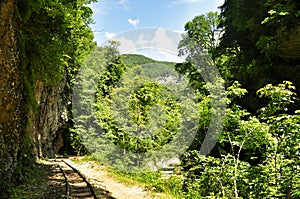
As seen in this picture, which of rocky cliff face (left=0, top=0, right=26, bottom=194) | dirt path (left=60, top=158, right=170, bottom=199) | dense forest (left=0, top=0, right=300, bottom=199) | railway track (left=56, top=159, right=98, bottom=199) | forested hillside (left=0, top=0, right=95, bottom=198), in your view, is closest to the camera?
dense forest (left=0, top=0, right=300, bottom=199)

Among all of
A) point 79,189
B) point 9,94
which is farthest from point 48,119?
point 9,94

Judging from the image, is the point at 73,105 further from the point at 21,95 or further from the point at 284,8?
the point at 284,8

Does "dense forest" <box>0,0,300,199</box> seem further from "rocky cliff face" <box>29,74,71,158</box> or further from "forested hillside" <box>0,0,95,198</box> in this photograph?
"rocky cliff face" <box>29,74,71,158</box>

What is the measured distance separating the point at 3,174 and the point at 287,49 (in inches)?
450

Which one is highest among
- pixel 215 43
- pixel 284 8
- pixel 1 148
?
pixel 215 43

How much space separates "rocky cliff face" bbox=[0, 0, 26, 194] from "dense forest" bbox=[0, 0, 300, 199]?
0.03 meters

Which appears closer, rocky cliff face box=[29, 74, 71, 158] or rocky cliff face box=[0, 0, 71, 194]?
rocky cliff face box=[0, 0, 71, 194]

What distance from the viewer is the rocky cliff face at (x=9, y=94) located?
27.5ft

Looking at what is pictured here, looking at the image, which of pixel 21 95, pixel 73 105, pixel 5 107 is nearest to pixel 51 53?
pixel 21 95

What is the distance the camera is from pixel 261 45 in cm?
1347

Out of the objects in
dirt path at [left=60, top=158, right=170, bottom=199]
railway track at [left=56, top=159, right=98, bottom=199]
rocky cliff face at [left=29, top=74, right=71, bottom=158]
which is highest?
rocky cliff face at [left=29, top=74, right=71, bottom=158]

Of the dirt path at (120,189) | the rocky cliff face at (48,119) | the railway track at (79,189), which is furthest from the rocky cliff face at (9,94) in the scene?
the rocky cliff face at (48,119)

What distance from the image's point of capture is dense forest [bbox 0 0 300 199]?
23.9 feet

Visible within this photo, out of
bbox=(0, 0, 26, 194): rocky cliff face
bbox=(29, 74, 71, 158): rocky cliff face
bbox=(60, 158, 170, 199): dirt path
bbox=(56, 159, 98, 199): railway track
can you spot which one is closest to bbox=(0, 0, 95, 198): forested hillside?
bbox=(0, 0, 26, 194): rocky cliff face
